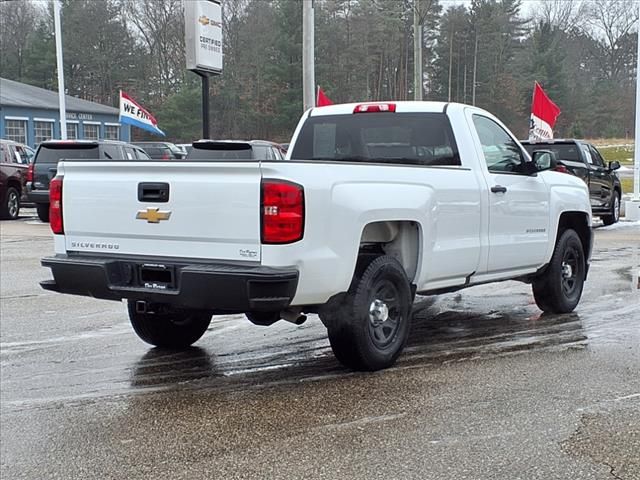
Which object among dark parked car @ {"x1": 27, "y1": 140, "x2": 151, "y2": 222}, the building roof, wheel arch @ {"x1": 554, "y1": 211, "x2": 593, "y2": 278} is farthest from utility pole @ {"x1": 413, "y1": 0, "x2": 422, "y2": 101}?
the building roof

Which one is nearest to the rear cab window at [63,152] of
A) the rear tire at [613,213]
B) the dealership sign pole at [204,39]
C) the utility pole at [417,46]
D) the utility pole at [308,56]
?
the dealership sign pole at [204,39]

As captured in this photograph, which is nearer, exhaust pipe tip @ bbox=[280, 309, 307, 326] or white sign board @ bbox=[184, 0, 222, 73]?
exhaust pipe tip @ bbox=[280, 309, 307, 326]

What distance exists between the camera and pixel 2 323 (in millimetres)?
7578

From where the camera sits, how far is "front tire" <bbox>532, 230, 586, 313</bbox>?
7461mm

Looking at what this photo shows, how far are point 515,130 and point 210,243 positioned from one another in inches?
2576

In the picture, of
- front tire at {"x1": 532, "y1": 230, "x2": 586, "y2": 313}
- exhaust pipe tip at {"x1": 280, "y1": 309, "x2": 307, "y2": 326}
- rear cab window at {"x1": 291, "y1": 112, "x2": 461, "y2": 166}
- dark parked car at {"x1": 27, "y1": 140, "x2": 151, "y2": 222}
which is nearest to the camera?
exhaust pipe tip at {"x1": 280, "y1": 309, "x2": 307, "y2": 326}

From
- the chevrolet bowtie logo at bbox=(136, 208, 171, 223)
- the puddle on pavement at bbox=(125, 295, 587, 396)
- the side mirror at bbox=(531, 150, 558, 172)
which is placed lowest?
the puddle on pavement at bbox=(125, 295, 587, 396)

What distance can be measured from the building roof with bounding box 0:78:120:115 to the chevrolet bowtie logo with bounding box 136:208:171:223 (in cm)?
3590

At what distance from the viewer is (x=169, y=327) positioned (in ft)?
20.8

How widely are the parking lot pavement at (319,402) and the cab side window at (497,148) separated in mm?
1439

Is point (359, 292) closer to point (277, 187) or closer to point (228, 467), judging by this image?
point (277, 187)

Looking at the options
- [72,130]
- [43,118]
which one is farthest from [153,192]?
[72,130]

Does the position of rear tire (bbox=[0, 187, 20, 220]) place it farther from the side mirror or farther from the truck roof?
the side mirror

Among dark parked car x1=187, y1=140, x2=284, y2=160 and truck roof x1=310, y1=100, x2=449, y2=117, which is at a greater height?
truck roof x1=310, y1=100, x2=449, y2=117
